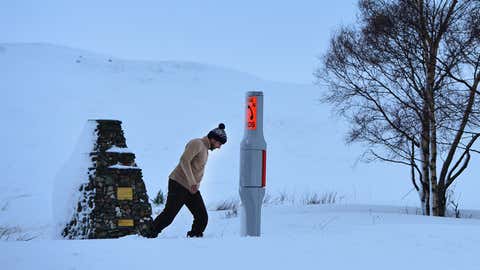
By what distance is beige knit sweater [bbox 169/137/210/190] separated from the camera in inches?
338

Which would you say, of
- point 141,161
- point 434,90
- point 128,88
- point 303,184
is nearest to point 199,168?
point 434,90

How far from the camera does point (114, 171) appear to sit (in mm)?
10766

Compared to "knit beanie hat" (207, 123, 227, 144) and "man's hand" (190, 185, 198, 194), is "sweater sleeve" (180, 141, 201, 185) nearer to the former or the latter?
"man's hand" (190, 185, 198, 194)

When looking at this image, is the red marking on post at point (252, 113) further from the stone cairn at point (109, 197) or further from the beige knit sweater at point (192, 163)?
A: the stone cairn at point (109, 197)

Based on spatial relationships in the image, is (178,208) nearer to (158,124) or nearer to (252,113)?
(252,113)

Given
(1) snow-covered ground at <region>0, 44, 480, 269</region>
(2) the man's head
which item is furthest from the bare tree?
(2) the man's head

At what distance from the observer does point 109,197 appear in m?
10.7

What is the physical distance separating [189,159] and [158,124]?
95.7 feet

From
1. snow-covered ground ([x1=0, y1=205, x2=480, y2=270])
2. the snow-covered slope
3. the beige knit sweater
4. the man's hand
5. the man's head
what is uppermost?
the snow-covered slope

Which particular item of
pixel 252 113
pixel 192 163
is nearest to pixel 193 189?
pixel 192 163

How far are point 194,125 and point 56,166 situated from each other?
39.2ft

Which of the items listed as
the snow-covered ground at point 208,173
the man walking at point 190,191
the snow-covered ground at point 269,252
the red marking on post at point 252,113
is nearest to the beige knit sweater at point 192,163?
the man walking at point 190,191

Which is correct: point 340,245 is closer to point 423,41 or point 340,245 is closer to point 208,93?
point 423,41

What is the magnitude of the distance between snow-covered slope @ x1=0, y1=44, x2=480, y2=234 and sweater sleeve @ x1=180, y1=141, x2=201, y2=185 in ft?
24.8
